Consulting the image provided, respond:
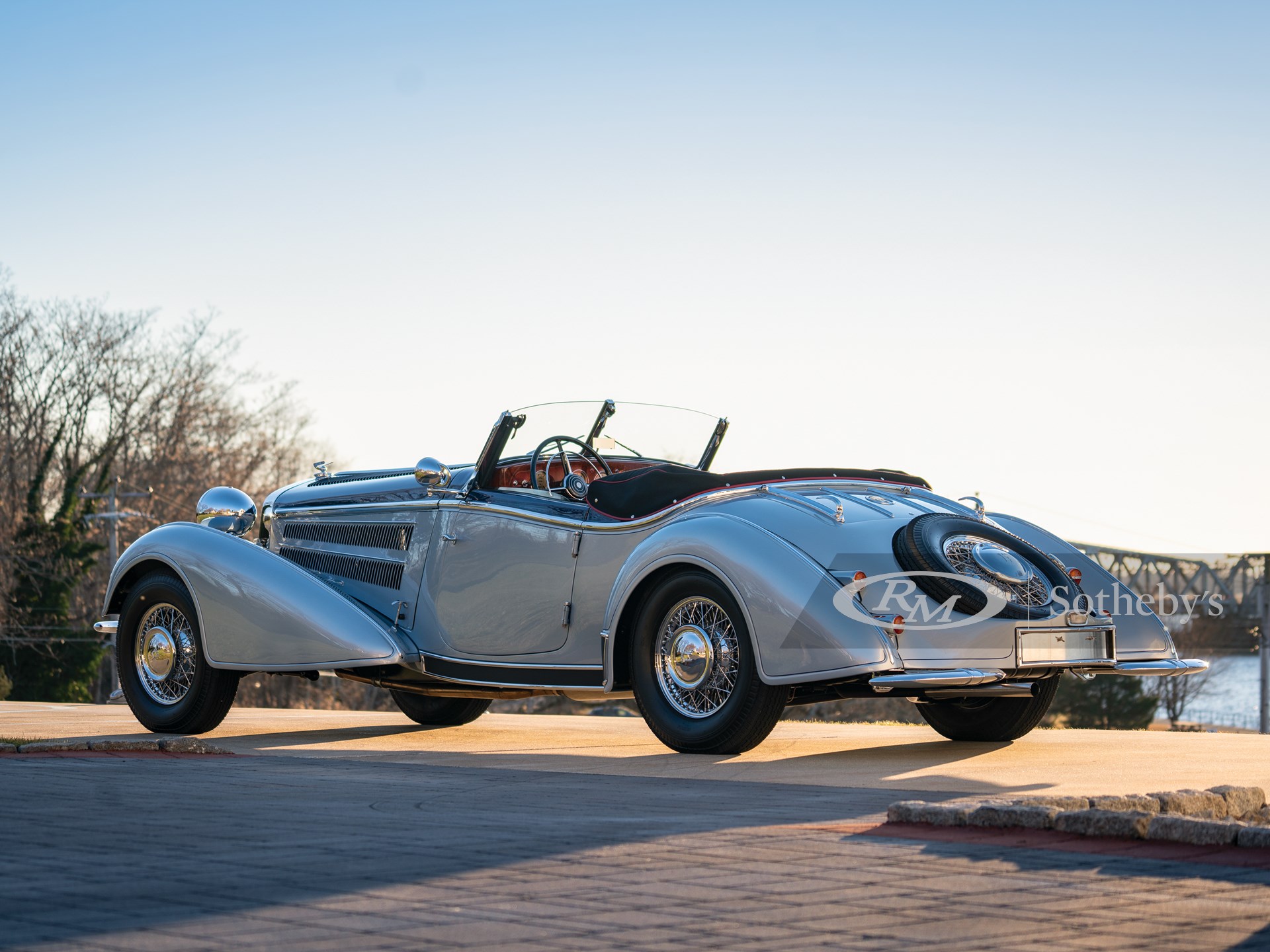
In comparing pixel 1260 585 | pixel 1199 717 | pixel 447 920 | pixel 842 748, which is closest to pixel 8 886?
pixel 447 920

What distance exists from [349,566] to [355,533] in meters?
0.23

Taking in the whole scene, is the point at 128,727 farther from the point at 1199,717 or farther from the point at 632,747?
the point at 1199,717

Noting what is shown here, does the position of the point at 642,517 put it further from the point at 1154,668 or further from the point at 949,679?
the point at 1154,668

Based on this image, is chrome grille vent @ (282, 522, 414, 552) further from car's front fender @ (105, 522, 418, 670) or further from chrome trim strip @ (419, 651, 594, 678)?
chrome trim strip @ (419, 651, 594, 678)

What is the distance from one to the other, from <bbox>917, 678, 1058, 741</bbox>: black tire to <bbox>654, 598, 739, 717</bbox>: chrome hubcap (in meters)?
A: 1.73

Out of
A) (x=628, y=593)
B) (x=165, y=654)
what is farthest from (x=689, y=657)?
(x=165, y=654)

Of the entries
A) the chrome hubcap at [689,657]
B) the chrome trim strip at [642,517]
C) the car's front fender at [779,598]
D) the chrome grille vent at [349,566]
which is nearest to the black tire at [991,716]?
the chrome trim strip at [642,517]

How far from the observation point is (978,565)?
784 centimetres

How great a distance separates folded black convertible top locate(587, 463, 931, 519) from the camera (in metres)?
8.58

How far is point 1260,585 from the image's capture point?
45969 mm

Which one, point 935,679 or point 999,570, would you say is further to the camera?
point 999,570

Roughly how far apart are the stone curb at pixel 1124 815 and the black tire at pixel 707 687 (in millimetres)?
2148

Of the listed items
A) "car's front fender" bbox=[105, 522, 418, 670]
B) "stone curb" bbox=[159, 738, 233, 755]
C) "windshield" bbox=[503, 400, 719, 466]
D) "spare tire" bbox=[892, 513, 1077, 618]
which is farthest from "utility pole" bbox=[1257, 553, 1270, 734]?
"stone curb" bbox=[159, 738, 233, 755]

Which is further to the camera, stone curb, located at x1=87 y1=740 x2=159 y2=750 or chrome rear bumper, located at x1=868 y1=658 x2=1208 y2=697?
stone curb, located at x1=87 y1=740 x2=159 y2=750
